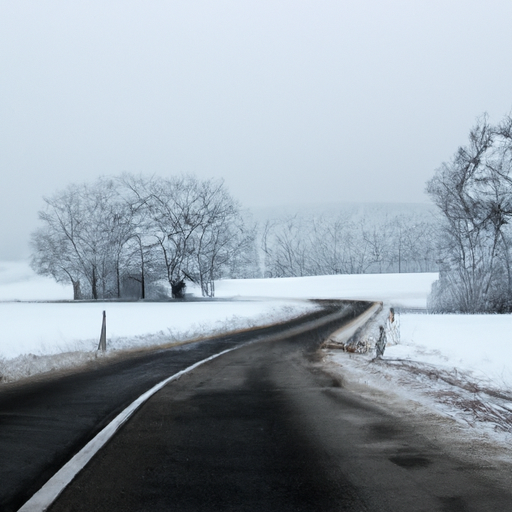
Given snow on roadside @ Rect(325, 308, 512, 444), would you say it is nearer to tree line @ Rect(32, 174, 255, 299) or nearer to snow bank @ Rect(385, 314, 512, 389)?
snow bank @ Rect(385, 314, 512, 389)

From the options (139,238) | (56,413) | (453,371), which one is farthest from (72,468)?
(139,238)

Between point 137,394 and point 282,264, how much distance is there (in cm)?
10634

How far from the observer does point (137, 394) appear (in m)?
8.42

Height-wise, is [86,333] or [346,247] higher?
[346,247]

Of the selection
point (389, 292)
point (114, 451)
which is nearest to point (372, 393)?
point (114, 451)

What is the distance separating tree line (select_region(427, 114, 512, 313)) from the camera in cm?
2534

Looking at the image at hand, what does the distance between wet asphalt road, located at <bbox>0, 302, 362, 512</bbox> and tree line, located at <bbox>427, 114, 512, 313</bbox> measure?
1771cm

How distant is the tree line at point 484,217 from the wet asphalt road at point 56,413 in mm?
17711

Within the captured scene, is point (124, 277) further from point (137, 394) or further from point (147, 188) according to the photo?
point (137, 394)

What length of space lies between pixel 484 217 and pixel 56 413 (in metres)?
23.9

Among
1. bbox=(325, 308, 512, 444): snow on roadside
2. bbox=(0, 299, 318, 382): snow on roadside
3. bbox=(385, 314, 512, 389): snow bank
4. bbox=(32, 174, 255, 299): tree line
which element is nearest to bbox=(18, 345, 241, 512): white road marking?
bbox=(325, 308, 512, 444): snow on roadside

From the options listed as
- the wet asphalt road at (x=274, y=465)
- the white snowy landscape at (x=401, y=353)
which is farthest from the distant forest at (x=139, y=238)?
the wet asphalt road at (x=274, y=465)

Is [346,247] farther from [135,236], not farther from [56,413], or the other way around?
[56,413]

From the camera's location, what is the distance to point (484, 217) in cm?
2609
